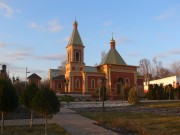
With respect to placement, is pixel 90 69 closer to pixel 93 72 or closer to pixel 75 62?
pixel 93 72

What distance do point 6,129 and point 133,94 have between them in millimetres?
19121

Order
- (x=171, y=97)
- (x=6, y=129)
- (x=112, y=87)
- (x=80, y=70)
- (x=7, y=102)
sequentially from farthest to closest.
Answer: (x=80, y=70)
(x=112, y=87)
(x=171, y=97)
(x=6, y=129)
(x=7, y=102)

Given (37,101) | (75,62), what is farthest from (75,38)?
(37,101)

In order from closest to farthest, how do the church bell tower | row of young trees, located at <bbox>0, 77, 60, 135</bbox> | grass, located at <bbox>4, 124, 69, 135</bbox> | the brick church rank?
row of young trees, located at <bbox>0, 77, 60, 135</bbox>
grass, located at <bbox>4, 124, 69, 135</bbox>
the brick church
the church bell tower

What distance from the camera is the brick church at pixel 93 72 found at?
50.9 meters

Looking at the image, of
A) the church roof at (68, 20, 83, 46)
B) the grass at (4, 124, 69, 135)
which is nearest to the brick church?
the church roof at (68, 20, 83, 46)

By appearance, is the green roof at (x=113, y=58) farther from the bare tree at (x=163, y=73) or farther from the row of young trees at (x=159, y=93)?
the bare tree at (x=163, y=73)

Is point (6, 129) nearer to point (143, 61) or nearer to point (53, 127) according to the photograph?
point (53, 127)

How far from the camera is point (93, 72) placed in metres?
51.6

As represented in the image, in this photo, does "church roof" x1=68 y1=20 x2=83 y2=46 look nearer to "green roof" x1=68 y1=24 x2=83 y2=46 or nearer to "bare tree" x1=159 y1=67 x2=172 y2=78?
"green roof" x1=68 y1=24 x2=83 y2=46

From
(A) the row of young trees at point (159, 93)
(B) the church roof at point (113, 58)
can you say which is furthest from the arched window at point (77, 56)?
(A) the row of young trees at point (159, 93)

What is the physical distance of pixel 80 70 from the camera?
5428cm

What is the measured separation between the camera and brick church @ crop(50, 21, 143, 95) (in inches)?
2005

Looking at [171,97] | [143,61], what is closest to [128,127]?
[171,97]
